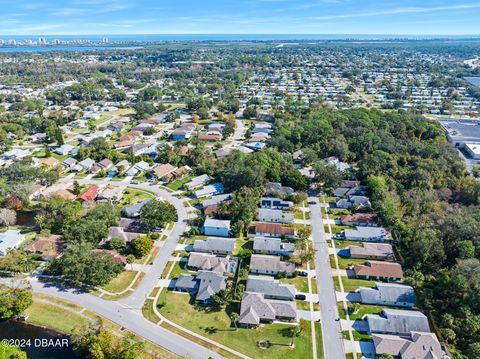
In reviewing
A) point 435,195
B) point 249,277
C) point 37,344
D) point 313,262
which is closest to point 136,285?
point 37,344

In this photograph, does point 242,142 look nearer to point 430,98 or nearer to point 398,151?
point 398,151

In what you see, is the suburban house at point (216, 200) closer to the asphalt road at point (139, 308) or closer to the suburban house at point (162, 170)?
the asphalt road at point (139, 308)

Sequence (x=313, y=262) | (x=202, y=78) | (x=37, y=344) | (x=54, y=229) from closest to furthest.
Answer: (x=37, y=344) → (x=313, y=262) → (x=54, y=229) → (x=202, y=78)

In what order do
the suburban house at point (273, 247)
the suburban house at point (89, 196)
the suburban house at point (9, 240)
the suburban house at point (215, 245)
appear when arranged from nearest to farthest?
the suburban house at point (9, 240)
the suburban house at point (273, 247)
the suburban house at point (215, 245)
the suburban house at point (89, 196)

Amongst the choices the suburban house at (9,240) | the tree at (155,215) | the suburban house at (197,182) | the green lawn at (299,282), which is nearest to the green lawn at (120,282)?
the tree at (155,215)

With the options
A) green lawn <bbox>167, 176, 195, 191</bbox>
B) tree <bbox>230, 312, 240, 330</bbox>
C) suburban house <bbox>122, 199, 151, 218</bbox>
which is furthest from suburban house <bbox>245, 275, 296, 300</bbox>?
green lawn <bbox>167, 176, 195, 191</bbox>

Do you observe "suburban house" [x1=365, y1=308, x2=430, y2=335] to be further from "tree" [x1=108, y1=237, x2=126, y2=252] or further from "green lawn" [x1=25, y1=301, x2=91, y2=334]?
"tree" [x1=108, y1=237, x2=126, y2=252]
